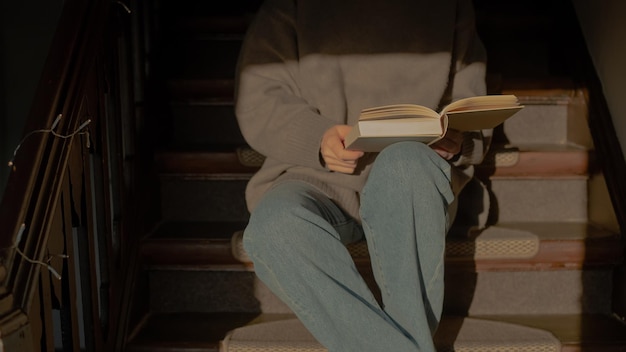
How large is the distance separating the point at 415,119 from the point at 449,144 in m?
0.31

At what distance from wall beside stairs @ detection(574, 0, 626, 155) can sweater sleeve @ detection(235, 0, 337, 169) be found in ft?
2.81

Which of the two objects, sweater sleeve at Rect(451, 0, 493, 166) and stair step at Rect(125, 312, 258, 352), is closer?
stair step at Rect(125, 312, 258, 352)

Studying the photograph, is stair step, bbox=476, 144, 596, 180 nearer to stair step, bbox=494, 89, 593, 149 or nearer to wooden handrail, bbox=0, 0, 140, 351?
stair step, bbox=494, 89, 593, 149

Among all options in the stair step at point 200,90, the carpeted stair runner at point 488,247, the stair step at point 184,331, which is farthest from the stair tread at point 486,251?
the stair step at point 200,90

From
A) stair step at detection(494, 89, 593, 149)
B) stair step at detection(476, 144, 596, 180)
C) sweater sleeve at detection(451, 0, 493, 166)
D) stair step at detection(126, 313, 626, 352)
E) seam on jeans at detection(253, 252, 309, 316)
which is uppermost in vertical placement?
sweater sleeve at detection(451, 0, 493, 166)

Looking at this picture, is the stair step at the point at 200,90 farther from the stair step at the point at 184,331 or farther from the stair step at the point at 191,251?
the stair step at the point at 184,331

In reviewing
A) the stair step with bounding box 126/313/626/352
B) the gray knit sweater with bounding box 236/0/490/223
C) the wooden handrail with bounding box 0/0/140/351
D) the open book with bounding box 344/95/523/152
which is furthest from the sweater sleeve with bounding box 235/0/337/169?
the stair step with bounding box 126/313/626/352

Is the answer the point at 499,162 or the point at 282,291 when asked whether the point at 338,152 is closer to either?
the point at 282,291

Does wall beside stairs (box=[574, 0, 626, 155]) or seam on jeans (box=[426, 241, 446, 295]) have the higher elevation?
wall beside stairs (box=[574, 0, 626, 155])

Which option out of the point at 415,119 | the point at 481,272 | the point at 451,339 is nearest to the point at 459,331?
the point at 451,339

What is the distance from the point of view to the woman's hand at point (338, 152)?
1598 millimetres

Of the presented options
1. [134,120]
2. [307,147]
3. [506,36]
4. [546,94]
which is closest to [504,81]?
[546,94]

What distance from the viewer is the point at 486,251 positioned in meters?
1.89

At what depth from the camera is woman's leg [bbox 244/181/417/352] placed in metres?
1.37
